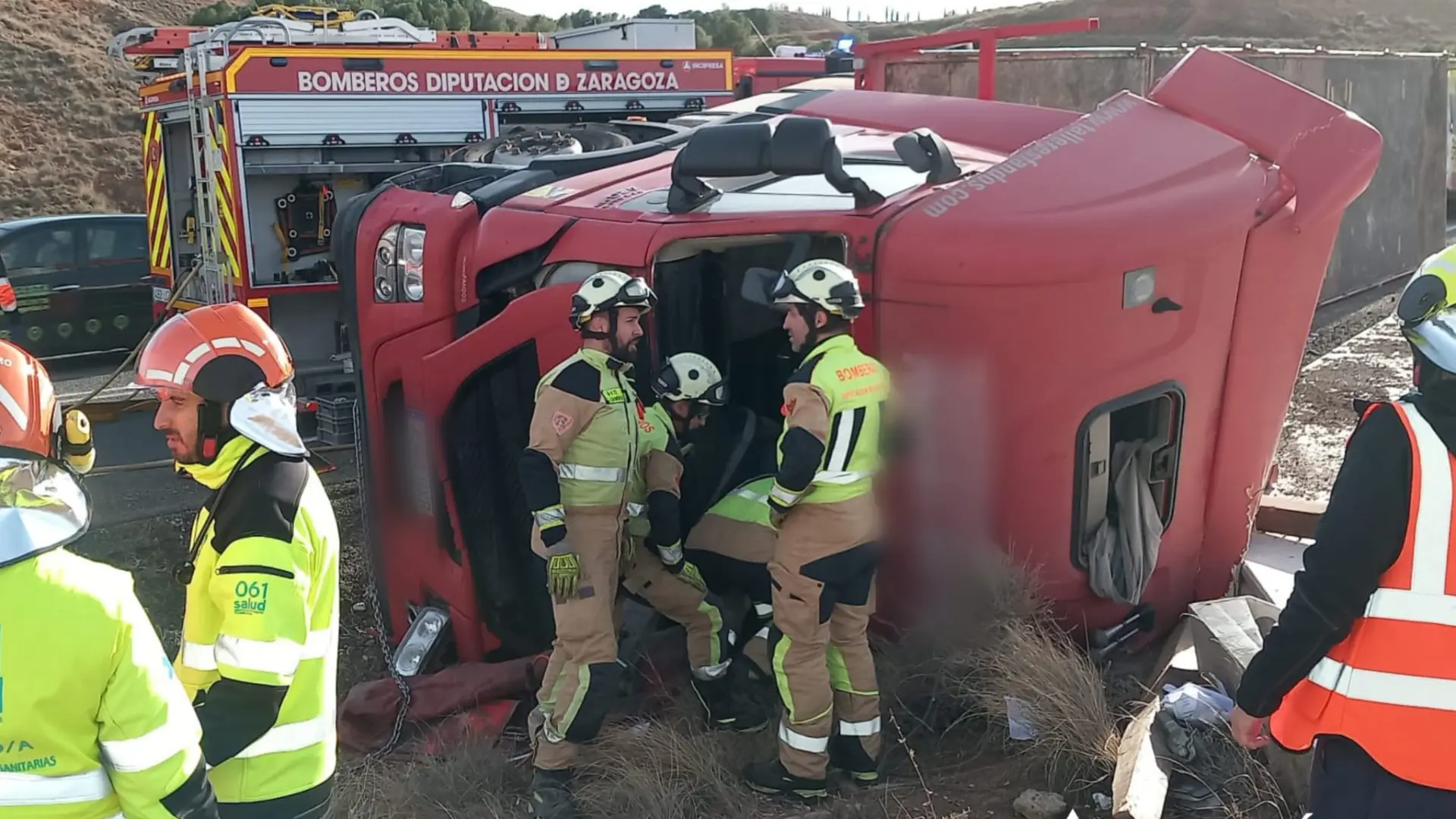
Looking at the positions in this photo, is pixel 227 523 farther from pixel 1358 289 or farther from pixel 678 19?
pixel 1358 289

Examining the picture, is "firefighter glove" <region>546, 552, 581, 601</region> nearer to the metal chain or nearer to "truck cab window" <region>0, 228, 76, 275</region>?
the metal chain

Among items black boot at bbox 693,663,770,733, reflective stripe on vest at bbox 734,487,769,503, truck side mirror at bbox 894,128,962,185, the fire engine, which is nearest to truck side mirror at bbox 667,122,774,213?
truck side mirror at bbox 894,128,962,185

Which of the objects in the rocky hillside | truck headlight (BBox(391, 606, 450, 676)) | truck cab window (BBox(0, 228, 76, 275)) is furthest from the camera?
the rocky hillside

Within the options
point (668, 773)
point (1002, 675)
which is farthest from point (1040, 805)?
point (668, 773)

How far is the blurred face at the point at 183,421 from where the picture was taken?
2320mm

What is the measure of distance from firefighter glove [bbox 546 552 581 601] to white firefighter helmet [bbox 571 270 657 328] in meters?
0.66

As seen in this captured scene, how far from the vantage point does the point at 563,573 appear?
3.60 meters

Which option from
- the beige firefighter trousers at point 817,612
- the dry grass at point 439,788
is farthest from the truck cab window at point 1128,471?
the dry grass at point 439,788

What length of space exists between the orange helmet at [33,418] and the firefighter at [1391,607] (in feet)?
6.76

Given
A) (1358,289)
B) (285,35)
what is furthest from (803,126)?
(1358,289)

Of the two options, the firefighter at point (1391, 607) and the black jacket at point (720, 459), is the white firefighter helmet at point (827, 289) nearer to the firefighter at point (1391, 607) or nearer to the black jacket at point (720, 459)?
the black jacket at point (720, 459)

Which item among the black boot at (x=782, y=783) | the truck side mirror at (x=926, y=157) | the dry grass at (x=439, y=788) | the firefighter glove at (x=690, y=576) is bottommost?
the dry grass at (x=439, y=788)

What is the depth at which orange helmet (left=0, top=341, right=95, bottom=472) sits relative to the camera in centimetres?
189

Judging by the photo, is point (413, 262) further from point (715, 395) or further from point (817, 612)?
point (817, 612)
